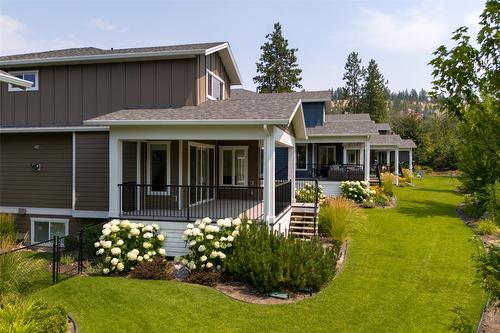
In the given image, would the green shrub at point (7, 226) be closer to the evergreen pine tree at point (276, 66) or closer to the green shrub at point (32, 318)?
the green shrub at point (32, 318)

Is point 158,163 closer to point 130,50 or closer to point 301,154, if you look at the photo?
point 130,50

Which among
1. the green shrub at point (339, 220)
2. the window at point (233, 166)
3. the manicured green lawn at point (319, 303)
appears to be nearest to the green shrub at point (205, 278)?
the manicured green lawn at point (319, 303)

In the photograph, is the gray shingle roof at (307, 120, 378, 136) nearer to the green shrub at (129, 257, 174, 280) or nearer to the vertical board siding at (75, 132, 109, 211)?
the vertical board siding at (75, 132, 109, 211)

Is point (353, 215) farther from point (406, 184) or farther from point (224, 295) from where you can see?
point (406, 184)

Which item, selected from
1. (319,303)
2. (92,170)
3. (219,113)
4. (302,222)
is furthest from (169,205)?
(319,303)

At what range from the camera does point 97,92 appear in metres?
14.2

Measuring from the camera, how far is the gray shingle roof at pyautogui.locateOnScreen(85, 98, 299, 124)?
34.3 feet

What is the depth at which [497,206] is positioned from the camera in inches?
140

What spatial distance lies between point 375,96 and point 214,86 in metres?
52.7

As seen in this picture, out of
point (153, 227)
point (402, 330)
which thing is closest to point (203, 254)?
point (153, 227)

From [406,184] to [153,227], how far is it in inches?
1127

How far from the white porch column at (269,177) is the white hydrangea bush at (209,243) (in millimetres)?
854

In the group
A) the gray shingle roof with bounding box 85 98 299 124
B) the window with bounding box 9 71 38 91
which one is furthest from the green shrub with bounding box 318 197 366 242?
the window with bounding box 9 71 38 91

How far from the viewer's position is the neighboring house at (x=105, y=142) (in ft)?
41.4
